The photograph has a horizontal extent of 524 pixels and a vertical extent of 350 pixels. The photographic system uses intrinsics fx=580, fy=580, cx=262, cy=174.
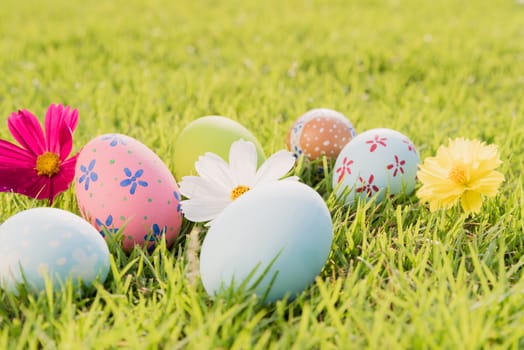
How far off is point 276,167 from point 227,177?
152 millimetres

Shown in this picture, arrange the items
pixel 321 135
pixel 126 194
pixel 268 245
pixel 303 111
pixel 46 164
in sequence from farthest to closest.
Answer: pixel 303 111
pixel 321 135
pixel 46 164
pixel 126 194
pixel 268 245

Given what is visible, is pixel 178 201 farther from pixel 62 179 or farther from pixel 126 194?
pixel 62 179

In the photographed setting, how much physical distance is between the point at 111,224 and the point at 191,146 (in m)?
0.44

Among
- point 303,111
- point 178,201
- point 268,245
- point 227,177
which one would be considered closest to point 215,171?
point 227,177

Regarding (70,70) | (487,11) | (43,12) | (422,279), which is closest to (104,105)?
(70,70)

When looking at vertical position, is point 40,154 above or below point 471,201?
above

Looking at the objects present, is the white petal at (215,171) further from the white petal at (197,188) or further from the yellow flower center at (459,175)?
the yellow flower center at (459,175)

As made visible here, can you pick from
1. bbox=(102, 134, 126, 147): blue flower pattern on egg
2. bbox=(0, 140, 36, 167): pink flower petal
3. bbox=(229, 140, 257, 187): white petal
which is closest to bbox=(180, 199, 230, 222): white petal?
bbox=(229, 140, 257, 187): white petal

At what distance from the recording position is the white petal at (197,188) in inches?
66.1

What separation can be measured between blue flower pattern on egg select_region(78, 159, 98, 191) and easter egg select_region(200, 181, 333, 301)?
453 millimetres

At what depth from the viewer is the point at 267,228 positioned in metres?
1.32

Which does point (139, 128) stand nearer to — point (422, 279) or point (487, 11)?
point (422, 279)

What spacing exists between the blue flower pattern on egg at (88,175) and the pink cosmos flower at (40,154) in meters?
0.21

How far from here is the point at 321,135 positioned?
2146mm
